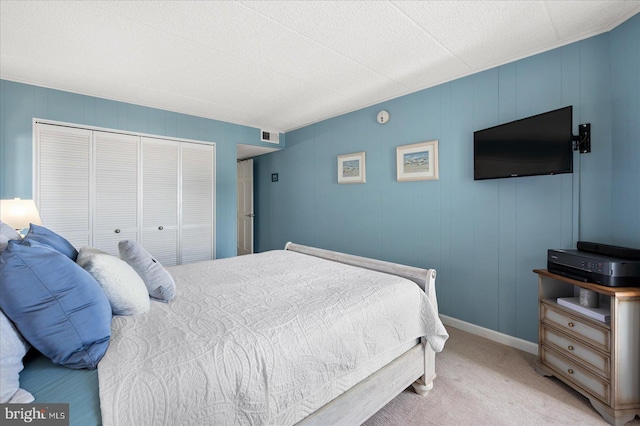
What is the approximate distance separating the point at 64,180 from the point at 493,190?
4453 mm

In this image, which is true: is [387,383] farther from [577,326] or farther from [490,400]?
[577,326]

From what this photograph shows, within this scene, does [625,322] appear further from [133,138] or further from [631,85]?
[133,138]

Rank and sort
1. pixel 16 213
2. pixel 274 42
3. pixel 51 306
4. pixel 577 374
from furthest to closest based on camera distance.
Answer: pixel 16 213 < pixel 274 42 < pixel 577 374 < pixel 51 306

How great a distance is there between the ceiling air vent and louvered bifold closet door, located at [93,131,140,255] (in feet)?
6.01

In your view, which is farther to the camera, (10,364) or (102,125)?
(102,125)

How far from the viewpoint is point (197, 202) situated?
4.11 meters

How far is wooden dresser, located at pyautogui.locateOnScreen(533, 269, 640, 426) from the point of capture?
1607mm

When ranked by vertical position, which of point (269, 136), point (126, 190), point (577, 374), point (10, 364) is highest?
point (269, 136)

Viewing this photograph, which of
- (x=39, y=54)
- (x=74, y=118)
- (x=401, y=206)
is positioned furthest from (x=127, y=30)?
(x=401, y=206)

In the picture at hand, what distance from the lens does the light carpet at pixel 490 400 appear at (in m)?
1.67

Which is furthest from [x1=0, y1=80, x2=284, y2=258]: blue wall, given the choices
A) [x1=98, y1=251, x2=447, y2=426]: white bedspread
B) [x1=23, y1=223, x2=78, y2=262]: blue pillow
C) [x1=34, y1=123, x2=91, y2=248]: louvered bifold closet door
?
[x1=98, y1=251, x2=447, y2=426]: white bedspread

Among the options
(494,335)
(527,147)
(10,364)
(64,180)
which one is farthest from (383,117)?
(64,180)

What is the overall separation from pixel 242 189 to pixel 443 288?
443cm

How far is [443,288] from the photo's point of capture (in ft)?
9.86
